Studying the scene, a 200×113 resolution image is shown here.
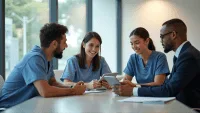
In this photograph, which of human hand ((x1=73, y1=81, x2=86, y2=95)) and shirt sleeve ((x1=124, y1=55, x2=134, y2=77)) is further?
shirt sleeve ((x1=124, y1=55, x2=134, y2=77))

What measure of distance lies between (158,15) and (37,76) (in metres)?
4.13

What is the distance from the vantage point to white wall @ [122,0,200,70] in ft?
18.7

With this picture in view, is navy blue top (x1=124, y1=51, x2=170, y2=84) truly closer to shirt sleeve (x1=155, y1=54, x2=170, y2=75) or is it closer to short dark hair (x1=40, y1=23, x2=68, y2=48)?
shirt sleeve (x1=155, y1=54, x2=170, y2=75)

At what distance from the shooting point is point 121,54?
230 inches

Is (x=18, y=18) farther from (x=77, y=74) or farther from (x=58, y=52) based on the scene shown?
(x=58, y=52)

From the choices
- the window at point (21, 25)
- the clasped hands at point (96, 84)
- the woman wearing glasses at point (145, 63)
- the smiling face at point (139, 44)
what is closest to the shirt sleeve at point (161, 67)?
the woman wearing glasses at point (145, 63)

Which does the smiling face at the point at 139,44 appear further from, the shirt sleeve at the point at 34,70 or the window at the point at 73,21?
the window at the point at 73,21

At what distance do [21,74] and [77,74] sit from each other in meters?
0.95

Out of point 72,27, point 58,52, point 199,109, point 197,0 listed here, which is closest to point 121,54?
point 72,27

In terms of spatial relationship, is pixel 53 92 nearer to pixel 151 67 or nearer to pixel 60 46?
pixel 60 46

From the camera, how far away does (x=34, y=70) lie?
2.12 meters

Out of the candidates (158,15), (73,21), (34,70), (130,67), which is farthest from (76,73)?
(158,15)

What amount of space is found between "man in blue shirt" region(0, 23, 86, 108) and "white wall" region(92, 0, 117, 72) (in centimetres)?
333

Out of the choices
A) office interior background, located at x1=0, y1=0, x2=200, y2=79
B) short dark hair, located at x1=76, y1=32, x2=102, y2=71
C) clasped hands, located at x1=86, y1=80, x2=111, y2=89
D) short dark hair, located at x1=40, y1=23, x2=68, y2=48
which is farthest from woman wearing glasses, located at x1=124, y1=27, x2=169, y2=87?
office interior background, located at x1=0, y1=0, x2=200, y2=79
